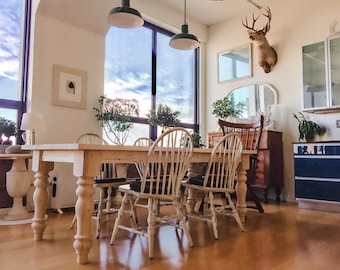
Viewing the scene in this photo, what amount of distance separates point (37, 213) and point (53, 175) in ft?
4.50

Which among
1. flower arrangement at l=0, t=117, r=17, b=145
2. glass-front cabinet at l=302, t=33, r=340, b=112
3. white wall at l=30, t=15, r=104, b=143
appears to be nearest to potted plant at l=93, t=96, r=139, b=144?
white wall at l=30, t=15, r=104, b=143

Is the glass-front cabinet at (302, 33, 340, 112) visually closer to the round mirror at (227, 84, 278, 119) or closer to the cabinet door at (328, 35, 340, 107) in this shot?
the cabinet door at (328, 35, 340, 107)

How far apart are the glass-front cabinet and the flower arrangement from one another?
3.90 m

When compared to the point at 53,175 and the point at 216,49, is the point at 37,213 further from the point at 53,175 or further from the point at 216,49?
the point at 216,49

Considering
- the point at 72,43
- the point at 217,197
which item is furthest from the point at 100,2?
the point at 217,197

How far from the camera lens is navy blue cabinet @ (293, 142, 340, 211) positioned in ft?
12.3

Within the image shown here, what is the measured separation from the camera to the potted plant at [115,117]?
4297 mm

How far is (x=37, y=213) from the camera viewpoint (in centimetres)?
243

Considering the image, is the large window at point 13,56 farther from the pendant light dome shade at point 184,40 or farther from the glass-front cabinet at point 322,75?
the glass-front cabinet at point 322,75

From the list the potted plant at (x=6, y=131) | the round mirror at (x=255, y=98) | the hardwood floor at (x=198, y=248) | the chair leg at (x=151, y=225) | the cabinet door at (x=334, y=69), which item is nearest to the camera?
the hardwood floor at (x=198, y=248)

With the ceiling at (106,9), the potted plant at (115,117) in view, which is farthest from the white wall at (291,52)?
the potted plant at (115,117)

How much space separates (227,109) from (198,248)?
3.48 metres

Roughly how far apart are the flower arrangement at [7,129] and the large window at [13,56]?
0.27m

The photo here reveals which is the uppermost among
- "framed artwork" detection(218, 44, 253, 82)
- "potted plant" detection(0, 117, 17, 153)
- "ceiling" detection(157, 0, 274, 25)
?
"ceiling" detection(157, 0, 274, 25)
